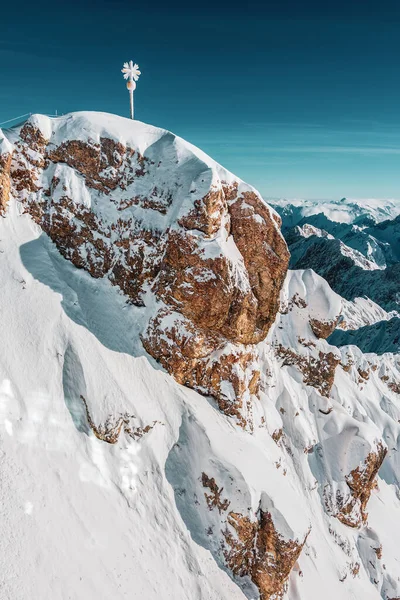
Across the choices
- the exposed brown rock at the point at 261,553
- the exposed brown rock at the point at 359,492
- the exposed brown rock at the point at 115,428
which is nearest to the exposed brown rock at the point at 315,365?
the exposed brown rock at the point at 359,492

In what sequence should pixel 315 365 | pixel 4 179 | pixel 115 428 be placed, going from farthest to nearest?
pixel 315 365
pixel 4 179
pixel 115 428

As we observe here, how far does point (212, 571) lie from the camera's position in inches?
842

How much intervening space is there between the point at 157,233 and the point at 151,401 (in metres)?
13.2

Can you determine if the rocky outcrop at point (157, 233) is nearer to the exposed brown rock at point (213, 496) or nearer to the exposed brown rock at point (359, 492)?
the exposed brown rock at point (213, 496)

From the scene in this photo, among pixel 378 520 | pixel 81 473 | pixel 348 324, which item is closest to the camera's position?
pixel 81 473

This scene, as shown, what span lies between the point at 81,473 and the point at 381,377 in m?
54.2

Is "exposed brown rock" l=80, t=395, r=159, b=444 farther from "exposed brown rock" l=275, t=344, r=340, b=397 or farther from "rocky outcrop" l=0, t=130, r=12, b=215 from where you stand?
"exposed brown rock" l=275, t=344, r=340, b=397

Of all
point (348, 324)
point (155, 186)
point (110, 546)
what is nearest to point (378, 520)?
point (110, 546)

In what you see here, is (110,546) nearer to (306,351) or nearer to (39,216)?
(39,216)

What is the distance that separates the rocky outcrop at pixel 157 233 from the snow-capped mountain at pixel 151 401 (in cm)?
14

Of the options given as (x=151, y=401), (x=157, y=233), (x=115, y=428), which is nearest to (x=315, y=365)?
(x=151, y=401)

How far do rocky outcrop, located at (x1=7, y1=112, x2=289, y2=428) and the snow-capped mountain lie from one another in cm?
14

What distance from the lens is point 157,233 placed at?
87.0 ft

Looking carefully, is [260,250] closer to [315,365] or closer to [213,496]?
[315,365]
